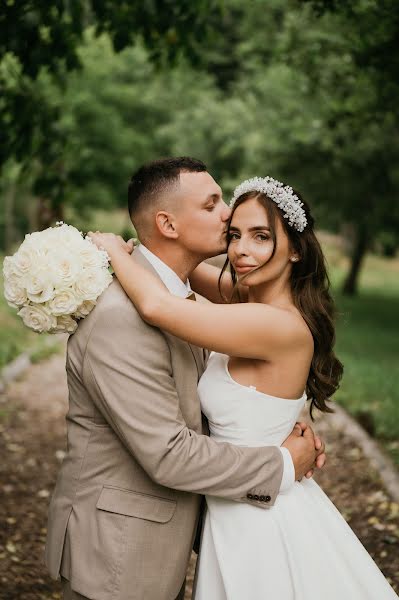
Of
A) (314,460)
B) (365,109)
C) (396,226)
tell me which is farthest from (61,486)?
(396,226)

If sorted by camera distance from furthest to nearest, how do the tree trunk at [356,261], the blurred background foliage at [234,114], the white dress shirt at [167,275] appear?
1. the tree trunk at [356,261]
2. the blurred background foliage at [234,114]
3. the white dress shirt at [167,275]

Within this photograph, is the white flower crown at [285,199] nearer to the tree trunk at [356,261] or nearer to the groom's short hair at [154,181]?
the groom's short hair at [154,181]

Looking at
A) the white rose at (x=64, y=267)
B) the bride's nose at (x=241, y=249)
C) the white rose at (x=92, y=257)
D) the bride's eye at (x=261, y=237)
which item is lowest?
the white rose at (x=64, y=267)

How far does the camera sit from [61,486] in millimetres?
2811

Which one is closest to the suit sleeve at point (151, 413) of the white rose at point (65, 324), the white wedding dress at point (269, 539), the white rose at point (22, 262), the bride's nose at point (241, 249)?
the white rose at point (65, 324)

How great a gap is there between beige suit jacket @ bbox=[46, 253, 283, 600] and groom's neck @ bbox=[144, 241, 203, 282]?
315mm

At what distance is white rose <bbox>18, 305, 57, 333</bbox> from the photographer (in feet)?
8.65

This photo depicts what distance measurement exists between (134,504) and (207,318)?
75 centimetres

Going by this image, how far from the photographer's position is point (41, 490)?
20.3ft

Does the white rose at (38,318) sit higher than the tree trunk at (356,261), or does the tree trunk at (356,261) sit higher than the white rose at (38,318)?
the tree trunk at (356,261)

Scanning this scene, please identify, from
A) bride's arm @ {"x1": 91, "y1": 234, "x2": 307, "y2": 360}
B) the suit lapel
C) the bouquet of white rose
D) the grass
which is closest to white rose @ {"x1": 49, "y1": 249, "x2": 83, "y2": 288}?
the bouquet of white rose

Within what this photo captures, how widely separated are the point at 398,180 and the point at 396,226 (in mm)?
3212

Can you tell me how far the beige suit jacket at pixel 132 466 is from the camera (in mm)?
2555

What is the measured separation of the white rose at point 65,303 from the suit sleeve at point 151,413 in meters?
0.11
